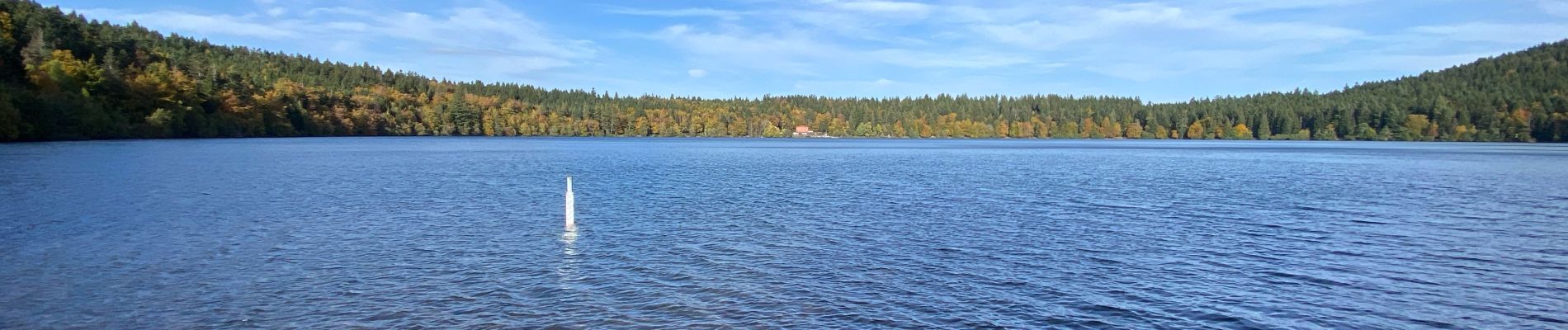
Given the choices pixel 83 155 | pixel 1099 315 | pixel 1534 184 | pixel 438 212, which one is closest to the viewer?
pixel 1099 315

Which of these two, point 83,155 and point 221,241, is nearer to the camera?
point 221,241

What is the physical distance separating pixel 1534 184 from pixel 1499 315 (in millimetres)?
38885

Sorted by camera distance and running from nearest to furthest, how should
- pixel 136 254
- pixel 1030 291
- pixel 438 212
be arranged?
1. pixel 1030 291
2. pixel 136 254
3. pixel 438 212

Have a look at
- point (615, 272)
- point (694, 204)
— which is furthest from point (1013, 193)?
point (615, 272)

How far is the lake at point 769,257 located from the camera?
495 inches

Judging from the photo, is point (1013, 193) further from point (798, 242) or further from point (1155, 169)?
point (1155, 169)

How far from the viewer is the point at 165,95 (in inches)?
4695

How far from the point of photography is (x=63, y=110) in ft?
302

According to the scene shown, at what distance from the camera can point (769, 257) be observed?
17.8 m

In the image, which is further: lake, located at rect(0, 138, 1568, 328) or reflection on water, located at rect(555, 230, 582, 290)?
reflection on water, located at rect(555, 230, 582, 290)

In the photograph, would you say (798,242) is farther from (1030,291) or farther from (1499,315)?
(1499,315)

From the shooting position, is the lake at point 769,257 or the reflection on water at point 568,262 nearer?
the lake at point 769,257

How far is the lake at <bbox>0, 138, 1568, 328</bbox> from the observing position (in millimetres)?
12562

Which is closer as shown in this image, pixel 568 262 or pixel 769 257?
pixel 568 262
